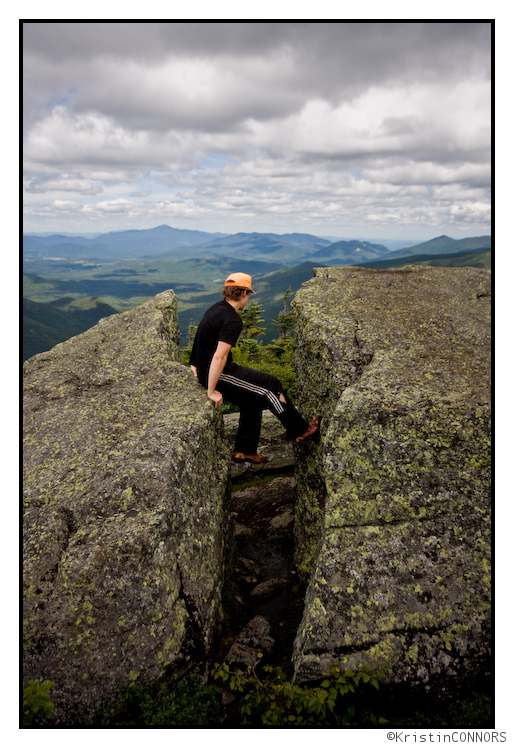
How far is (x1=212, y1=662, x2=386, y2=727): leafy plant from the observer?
23.6 ft

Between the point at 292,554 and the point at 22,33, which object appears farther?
the point at 292,554

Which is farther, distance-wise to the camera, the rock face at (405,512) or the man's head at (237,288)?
the man's head at (237,288)

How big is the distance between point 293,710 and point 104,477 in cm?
563

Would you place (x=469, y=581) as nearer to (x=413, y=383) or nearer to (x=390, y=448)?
(x=390, y=448)

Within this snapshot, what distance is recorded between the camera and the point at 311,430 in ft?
38.5

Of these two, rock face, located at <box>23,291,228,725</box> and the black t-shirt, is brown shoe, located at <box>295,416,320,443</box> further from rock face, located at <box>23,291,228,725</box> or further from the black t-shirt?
the black t-shirt

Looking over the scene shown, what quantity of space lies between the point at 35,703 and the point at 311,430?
797 centimetres

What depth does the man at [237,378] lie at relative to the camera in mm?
10656

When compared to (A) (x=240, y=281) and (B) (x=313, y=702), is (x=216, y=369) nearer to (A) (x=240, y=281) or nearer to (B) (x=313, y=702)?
(A) (x=240, y=281)

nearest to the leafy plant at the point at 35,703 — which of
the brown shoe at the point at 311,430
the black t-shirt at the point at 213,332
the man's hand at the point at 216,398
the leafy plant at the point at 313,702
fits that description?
the leafy plant at the point at 313,702

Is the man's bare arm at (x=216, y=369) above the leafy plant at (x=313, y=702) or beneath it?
above

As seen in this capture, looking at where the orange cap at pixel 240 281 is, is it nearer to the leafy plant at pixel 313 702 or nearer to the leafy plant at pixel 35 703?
the leafy plant at pixel 313 702

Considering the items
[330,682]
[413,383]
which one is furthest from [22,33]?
[330,682]

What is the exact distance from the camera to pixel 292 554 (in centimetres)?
1324
